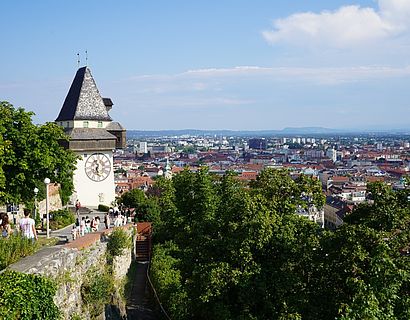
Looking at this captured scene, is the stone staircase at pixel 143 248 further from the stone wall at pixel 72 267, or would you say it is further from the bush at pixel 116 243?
the stone wall at pixel 72 267

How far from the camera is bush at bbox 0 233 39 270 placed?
11166 millimetres

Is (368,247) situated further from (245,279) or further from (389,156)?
(389,156)

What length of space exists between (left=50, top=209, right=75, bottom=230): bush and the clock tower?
6.29 meters

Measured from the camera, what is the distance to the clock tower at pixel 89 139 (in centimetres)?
2964

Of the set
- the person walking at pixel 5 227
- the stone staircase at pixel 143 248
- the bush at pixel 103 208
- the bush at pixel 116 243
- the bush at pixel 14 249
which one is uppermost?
the bush at pixel 14 249

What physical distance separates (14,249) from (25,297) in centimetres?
272

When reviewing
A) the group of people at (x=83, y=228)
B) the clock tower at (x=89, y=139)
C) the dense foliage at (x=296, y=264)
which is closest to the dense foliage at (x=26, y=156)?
the group of people at (x=83, y=228)

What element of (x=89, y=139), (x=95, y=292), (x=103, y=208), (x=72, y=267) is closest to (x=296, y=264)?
(x=72, y=267)

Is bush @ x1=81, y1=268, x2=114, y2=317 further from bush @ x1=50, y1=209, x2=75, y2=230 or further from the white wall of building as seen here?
the white wall of building

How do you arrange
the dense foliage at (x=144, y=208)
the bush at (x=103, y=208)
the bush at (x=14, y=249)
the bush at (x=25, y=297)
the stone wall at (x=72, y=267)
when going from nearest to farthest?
the bush at (x=25, y=297) < the bush at (x=14, y=249) < the stone wall at (x=72, y=267) < the bush at (x=103, y=208) < the dense foliage at (x=144, y=208)

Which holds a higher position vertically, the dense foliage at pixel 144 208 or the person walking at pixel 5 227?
the person walking at pixel 5 227

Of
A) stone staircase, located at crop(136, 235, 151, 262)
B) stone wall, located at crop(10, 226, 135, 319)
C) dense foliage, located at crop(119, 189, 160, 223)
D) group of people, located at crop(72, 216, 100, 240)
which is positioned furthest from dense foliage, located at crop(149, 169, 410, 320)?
dense foliage, located at crop(119, 189, 160, 223)

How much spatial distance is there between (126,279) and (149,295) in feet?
3.63

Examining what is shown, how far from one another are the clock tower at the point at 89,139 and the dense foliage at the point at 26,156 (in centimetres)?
964
